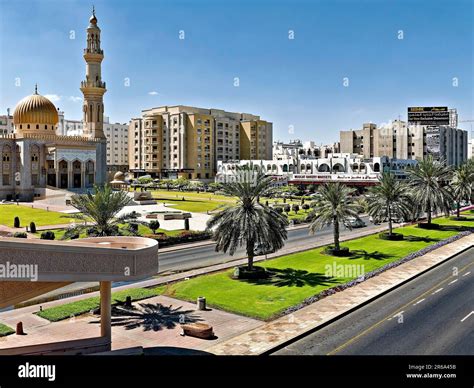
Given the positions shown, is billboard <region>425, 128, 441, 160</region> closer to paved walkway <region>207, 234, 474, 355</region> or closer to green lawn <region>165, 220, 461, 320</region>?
green lawn <region>165, 220, 461, 320</region>

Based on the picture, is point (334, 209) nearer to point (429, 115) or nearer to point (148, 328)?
point (148, 328)

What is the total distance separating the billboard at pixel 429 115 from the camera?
438ft

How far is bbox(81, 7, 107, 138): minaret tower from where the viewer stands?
79.7 m

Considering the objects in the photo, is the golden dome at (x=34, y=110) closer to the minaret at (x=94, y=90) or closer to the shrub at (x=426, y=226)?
the minaret at (x=94, y=90)

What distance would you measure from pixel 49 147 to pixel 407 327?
68829mm

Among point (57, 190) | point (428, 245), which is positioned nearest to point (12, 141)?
point (57, 190)

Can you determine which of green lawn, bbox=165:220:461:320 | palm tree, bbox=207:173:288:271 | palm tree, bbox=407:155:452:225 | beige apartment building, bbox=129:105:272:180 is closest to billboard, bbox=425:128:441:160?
beige apartment building, bbox=129:105:272:180

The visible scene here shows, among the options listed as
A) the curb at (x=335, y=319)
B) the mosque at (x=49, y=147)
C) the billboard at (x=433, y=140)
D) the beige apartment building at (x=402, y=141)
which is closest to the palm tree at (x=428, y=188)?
the curb at (x=335, y=319)

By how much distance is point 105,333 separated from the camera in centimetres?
1711

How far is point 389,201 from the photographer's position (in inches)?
1764

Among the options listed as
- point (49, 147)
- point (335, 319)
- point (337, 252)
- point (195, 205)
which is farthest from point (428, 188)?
point (49, 147)

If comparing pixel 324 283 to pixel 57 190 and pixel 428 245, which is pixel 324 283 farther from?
pixel 57 190

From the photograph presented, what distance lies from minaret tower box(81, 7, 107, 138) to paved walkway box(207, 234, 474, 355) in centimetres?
6299

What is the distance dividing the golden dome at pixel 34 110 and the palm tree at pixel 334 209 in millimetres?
55059
